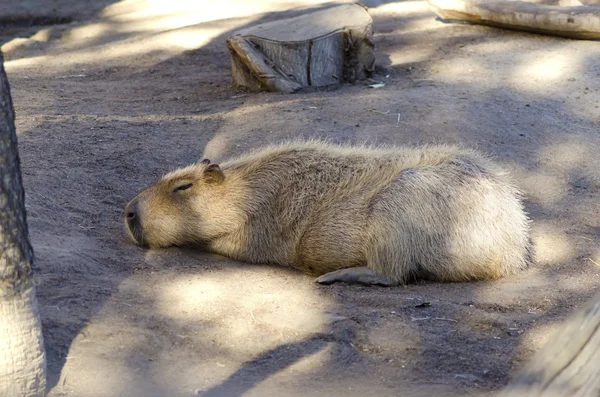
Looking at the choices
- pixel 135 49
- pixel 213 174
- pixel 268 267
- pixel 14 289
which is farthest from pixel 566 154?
→ pixel 135 49

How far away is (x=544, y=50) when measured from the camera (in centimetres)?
834

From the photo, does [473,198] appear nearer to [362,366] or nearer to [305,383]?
[362,366]

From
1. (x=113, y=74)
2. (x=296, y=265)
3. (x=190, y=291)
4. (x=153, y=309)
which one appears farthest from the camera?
(x=113, y=74)

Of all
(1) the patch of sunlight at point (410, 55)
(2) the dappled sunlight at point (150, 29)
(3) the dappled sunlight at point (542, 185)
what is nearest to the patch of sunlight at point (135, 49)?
(2) the dappled sunlight at point (150, 29)

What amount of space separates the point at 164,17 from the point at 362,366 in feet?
30.3

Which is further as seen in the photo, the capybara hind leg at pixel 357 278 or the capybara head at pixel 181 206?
the capybara head at pixel 181 206

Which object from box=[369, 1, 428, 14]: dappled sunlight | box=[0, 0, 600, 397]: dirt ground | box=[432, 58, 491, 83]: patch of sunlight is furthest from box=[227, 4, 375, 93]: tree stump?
box=[369, 1, 428, 14]: dappled sunlight

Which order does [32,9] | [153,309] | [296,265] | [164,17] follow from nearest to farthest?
1. [153,309]
2. [296,265]
3. [164,17]
4. [32,9]

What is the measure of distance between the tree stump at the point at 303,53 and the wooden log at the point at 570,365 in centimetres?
587

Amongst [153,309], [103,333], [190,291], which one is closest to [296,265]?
[190,291]

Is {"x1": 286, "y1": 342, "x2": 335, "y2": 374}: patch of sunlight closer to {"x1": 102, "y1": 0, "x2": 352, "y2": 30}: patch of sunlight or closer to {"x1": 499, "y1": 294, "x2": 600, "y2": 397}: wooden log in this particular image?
{"x1": 499, "y1": 294, "x2": 600, "y2": 397}: wooden log

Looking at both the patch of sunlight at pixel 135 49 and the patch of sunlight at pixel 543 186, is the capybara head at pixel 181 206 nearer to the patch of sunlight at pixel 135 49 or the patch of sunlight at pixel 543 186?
the patch of sunlight at pixel 543 186

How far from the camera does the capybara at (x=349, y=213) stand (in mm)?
4434

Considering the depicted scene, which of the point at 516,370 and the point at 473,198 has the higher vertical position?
the point at 473,198
